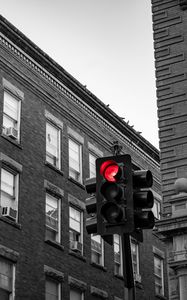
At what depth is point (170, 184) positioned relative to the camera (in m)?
21.9

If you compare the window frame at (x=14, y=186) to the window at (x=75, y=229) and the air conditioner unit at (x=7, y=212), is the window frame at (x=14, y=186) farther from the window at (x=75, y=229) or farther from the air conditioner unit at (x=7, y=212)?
the window at (x=75, y=229)

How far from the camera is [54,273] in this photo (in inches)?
1086

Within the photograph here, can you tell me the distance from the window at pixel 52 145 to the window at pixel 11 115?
7.57 feet

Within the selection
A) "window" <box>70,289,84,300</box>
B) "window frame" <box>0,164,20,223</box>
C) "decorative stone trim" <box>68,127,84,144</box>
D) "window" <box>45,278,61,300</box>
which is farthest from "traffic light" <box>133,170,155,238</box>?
"decorative stone trim" <box>68,127,84,144</box>

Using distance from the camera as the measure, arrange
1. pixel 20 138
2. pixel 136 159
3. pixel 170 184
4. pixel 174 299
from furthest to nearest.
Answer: pixel 136 159 < pixel 20 138 < pixel 170 184 < pixel 174 299

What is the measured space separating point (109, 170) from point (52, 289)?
20350 millimetres

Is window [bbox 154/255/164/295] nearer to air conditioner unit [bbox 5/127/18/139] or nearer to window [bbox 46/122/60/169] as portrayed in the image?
window [bbox 46/122/60/169]

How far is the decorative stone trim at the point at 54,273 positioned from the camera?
2717cm

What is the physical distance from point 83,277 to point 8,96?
8.50 meters

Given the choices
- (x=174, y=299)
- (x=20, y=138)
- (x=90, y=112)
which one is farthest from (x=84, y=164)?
(x=174, y=299)

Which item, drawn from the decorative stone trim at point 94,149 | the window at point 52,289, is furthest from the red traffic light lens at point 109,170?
the decorative stone trim at point 94,149

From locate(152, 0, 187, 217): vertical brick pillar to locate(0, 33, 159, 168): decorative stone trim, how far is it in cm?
675

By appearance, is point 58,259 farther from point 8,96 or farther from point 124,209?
point 124,209

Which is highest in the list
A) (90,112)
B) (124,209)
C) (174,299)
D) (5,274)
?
(90,112)
